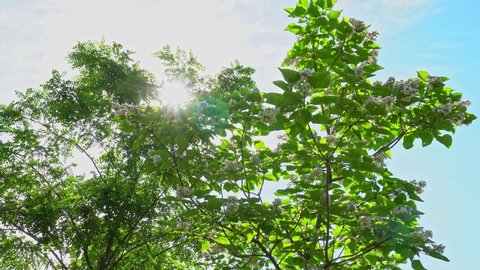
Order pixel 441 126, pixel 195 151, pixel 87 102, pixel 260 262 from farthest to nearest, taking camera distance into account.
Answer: pixel 87 102 < pixel 260 262 < pixel 195 151 < pixel 441 126

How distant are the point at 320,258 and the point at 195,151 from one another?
148cm

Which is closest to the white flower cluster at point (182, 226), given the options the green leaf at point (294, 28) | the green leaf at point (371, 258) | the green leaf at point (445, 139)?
the green leaf at point (371, 258)

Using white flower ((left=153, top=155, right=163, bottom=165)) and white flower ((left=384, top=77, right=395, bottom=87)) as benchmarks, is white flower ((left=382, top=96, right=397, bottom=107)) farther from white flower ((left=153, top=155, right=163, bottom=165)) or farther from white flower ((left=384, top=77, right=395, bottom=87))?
white flower ((left=153, top=155, right=163, bottom=165))

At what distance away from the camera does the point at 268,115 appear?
10.2 feet

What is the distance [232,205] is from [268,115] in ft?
2.54

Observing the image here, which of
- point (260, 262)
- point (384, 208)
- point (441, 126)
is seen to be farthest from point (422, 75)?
point (260, 262)

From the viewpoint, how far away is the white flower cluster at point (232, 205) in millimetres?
3303

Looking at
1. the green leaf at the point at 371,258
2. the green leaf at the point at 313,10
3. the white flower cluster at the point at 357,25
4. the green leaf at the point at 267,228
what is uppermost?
the green leaf at the point at 313,10

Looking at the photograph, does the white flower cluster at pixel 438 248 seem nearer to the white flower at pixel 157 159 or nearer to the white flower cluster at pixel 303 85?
the white flower cluster at pixel 303 85

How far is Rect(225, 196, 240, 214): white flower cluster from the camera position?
10.8ft

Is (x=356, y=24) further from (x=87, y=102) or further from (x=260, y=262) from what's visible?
(x=87, y=102)

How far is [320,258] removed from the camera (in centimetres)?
374

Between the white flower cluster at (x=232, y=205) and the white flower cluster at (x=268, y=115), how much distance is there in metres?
0.69

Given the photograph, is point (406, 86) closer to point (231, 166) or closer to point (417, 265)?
point (417, 265)
